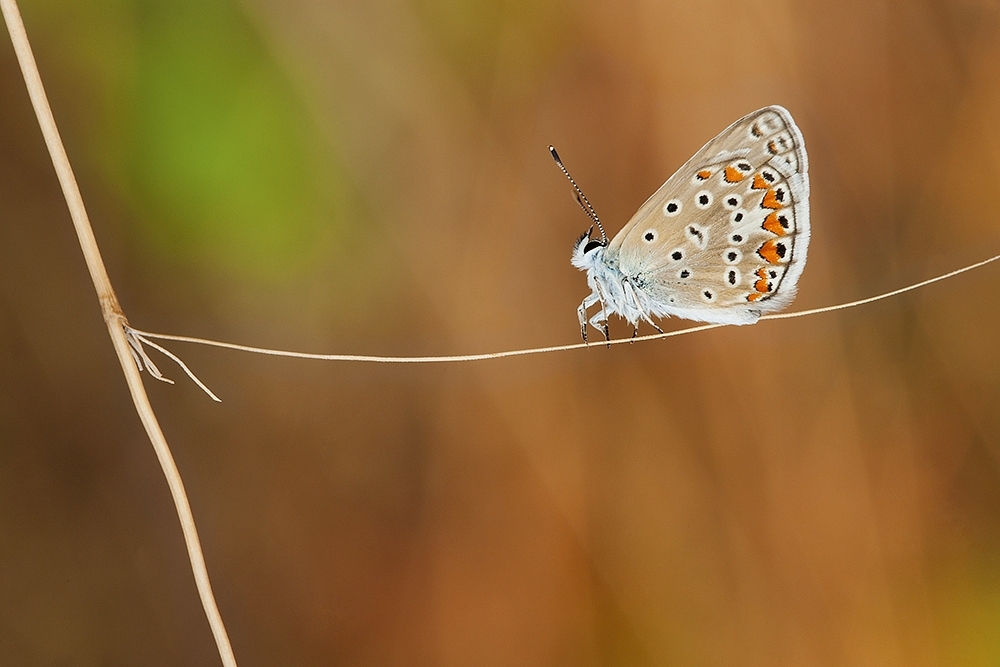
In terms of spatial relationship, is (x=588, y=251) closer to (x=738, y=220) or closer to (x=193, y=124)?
(x=738, y=220)

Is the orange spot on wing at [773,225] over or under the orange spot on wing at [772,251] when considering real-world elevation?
over

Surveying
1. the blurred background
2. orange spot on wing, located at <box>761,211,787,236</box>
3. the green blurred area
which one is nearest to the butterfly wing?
orange spot on wing, located at <box>761,211,787,236</box>

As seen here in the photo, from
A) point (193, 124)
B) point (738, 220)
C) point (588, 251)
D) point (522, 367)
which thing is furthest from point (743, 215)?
point (193, 124)

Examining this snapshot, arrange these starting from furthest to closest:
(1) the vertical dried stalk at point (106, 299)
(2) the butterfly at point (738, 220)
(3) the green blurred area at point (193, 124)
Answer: (3) the green blurred area at point (193, 124)
(2) the butterfly at point (738, 220)
(1) the vertical dried stalk at point (106, 299)

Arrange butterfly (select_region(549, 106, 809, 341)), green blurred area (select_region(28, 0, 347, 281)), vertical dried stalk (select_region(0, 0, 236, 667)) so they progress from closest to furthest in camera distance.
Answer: vertical dried stalk (select_region(0, 0, 236, 667)) → butterfly (select_region(549, 106, 809, 341)) → green blurred area (select_region(28, 0, 347, 281))

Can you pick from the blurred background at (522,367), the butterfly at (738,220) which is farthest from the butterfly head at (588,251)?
the blurred background at (522,367)

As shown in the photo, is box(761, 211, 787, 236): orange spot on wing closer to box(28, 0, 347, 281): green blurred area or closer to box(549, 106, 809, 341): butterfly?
box(549, 106, 809, 341): butterfly

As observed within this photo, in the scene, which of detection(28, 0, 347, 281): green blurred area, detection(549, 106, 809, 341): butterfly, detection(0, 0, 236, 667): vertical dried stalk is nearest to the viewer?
detection(0, 0, 236, 667): vertical dried stalk

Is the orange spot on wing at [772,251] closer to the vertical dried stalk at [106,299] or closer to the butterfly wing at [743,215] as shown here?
the butterfly wing at [743,215]
